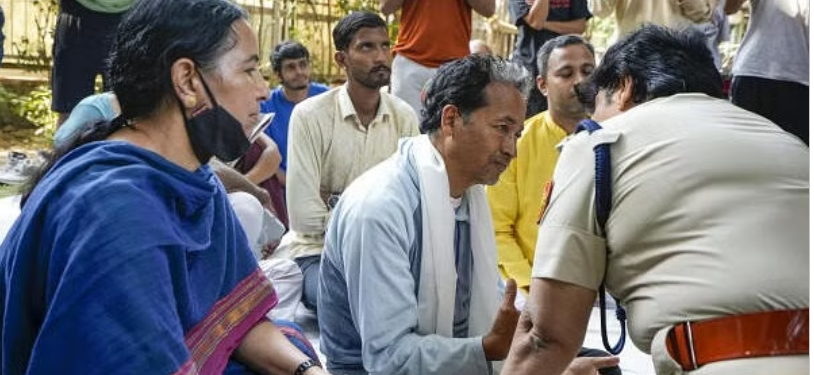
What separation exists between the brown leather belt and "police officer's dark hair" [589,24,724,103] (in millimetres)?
522

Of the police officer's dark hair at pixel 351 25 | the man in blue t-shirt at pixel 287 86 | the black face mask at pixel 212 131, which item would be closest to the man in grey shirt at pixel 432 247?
the black face mask at pixel 212 131

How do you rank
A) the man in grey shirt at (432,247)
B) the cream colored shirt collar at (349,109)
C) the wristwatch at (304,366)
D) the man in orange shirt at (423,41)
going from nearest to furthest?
the wristwatch at (304,366) → the man in grey shirt at (432,247) → the cream colored shirt collar at (349,109) → the man in orange shirt at (423,41)

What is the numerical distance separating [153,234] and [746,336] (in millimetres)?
1131

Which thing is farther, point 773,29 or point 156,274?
point 773,29

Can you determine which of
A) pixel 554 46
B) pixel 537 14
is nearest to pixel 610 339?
pixel 554 46

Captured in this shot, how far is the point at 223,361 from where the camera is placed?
7.94 feet

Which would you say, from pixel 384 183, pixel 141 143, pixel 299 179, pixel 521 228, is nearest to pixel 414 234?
pixel 384 183

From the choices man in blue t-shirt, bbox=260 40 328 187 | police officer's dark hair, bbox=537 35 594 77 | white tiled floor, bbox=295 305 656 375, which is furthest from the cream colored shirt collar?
man in blue t-shirt, bbox=260 40 328 187

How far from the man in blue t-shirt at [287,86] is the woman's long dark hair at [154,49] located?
383cm

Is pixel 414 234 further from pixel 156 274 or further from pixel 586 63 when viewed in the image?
pixel 586 63

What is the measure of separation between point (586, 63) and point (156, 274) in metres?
3.07

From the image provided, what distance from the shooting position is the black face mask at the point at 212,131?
2273mm

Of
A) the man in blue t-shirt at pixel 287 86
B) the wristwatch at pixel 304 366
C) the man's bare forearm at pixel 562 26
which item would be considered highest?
the man's bare forearm at pixel 562 26

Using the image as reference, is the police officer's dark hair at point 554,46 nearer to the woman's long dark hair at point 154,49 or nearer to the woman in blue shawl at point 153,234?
the woman in blue shawl at point 153,234
